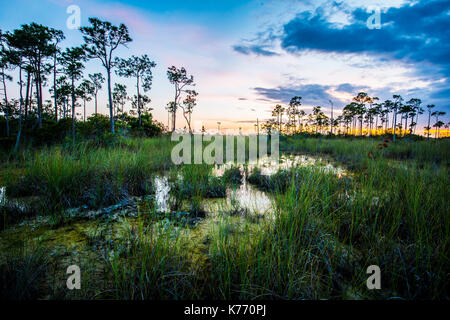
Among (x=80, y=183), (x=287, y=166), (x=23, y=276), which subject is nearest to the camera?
(x=23, y=276)

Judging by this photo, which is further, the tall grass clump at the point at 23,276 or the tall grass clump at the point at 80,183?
the tall grass clump at the point at 80,183

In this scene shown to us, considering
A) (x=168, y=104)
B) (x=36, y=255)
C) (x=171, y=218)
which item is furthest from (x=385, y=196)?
(x=168, y=104)

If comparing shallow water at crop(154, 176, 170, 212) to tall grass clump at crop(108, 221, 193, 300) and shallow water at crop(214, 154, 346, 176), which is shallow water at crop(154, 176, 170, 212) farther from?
shallow water at crop(214, 154, 346, 176)

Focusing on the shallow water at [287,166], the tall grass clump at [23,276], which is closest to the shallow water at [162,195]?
the tall grass clump at [23,276]

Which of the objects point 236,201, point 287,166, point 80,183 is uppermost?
point 287,166

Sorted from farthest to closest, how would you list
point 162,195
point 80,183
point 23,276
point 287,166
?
point 287,166 < point 162,195 < point 80,183 < point 23,276

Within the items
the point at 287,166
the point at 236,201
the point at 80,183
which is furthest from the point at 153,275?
the point at 287,166

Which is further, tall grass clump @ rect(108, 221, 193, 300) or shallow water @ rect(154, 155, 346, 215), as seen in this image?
shallow water @ rect(154, 155, 346, 215)

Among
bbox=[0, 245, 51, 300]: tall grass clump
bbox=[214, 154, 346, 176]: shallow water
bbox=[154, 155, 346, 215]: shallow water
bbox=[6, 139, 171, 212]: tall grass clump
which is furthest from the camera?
bbox=[214, 154, 346, 176]: shallow water

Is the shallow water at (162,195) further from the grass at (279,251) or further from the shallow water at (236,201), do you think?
the grass at (279,251)

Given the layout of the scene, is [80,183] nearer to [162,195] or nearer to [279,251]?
[162,195]

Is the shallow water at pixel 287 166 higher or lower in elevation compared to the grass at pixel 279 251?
higher

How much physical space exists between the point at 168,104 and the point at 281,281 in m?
40.3

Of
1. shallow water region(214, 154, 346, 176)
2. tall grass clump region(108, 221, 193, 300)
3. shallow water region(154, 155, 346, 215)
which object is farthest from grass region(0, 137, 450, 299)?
shallow water region(214, 154, 346, 176)
